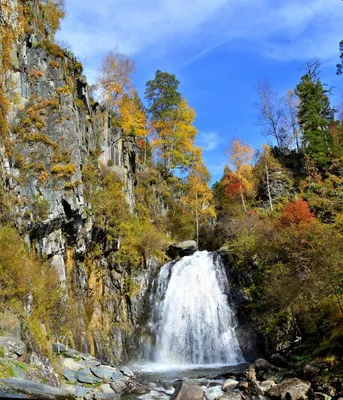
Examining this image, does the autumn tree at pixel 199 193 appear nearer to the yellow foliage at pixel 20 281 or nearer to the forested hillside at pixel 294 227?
the forested hillside at pixel 294 227

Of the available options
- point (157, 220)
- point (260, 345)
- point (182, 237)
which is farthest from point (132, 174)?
point (260, 345)

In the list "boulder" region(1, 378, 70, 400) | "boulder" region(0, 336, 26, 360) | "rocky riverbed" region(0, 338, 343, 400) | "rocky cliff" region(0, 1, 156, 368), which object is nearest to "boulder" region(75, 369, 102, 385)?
"rocky riverbed" region(0, 338, 343, 400)

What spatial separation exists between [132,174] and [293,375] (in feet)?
74.1

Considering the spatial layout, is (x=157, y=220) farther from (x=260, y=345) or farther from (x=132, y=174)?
(x=260, y=345)

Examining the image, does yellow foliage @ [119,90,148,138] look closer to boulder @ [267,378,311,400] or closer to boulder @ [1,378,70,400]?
boulder @ [267,378,311,400]

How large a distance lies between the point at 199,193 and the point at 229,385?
25.2 metres

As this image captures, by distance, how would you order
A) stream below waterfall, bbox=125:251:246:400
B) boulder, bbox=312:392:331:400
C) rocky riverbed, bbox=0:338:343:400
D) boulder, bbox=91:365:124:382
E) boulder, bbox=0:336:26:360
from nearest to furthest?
1. boulder, bbox=0:336:26:360
2. rocky riverbed, bbox=0:338:343:400
3. boulder, bbox=312:392:331:400
4. boulder, bbox=91:365:124:382
5. stream below waterfall, bbox=125:251:246:400

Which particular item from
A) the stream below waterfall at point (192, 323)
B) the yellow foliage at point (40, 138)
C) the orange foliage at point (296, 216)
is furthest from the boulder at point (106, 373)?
the orange foliage at point (296, 216)

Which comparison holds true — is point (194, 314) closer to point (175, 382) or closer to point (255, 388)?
point (175, 382)

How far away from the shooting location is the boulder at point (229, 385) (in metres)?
14.2

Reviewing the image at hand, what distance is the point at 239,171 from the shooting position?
38.3 m

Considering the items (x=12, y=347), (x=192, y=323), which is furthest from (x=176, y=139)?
(x=12, y=347)

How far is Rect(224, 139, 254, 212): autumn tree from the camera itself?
125 ft

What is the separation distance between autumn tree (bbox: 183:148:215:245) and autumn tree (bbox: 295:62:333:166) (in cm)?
1193
